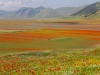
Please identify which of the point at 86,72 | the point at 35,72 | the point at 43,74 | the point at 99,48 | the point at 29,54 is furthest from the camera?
the point at 29,54

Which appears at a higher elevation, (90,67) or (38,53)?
(90,67)

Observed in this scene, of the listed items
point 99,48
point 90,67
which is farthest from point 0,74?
point 99,48

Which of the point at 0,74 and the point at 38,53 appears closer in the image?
the point at 0,74

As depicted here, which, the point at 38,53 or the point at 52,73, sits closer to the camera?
the point at 52,73

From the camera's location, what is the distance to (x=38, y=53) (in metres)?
37.5

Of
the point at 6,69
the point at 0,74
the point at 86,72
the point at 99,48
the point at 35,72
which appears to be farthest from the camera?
the point at 99,48

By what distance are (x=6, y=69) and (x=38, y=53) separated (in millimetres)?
15387

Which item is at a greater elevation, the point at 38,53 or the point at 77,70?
the point at 77,70

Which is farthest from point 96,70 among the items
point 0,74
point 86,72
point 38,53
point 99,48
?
point 38,53

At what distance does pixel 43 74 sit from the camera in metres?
16.8

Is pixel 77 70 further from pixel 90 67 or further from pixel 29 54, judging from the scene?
pixel 29 54

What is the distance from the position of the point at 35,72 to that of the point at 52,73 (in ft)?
7.86

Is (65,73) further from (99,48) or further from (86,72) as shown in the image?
(99,48)

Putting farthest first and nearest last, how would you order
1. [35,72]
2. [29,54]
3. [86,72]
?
[29,54], [35,72], [86,72]
